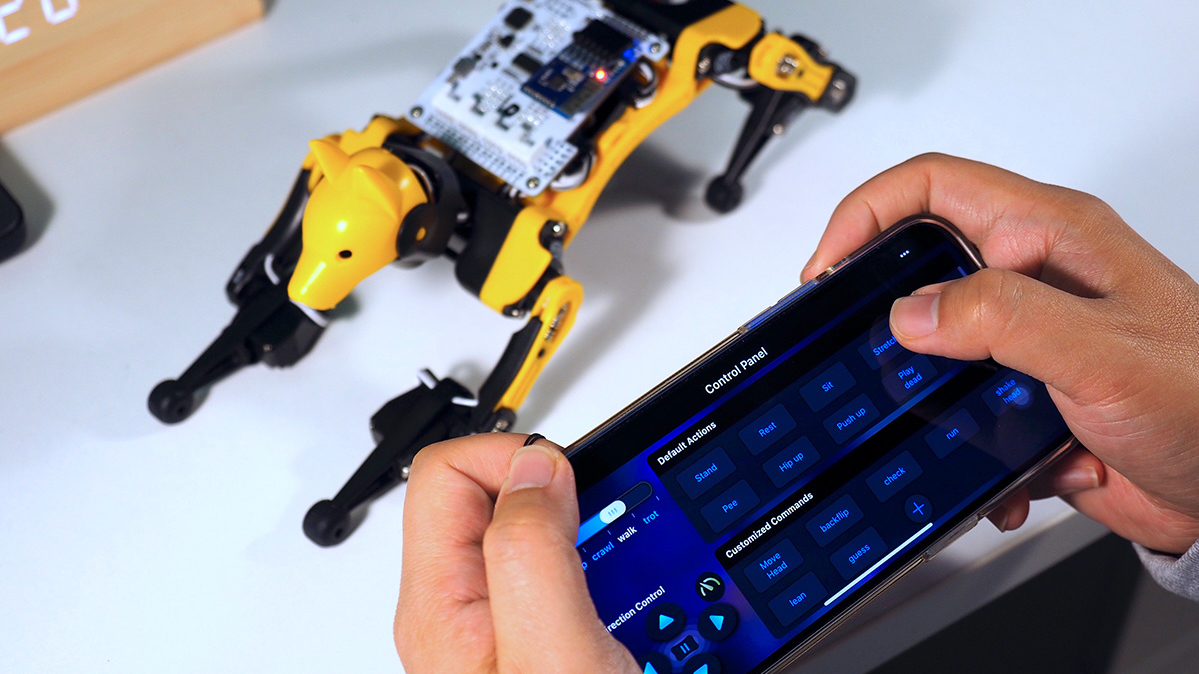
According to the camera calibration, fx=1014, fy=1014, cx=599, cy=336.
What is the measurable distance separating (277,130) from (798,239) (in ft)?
1.64

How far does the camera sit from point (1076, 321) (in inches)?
21.5

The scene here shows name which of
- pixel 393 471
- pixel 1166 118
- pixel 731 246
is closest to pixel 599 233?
pixel 731 246

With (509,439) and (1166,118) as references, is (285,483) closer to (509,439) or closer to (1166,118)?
(509,439)

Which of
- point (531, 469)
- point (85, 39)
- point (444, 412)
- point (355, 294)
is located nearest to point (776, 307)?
point (531, 469)

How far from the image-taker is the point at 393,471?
75 cm

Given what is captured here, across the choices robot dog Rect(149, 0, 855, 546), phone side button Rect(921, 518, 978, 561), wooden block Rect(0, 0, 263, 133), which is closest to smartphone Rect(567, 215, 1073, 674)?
phone side button Rect(921, 518, 978, 561)

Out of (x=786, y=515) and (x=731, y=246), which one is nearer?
(x=786, y=515)

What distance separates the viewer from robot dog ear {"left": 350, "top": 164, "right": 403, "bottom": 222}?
0.66 m

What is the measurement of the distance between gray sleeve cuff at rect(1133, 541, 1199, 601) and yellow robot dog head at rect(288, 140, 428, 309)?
0.55 metres

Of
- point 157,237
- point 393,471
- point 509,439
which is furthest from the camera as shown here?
point 157,237

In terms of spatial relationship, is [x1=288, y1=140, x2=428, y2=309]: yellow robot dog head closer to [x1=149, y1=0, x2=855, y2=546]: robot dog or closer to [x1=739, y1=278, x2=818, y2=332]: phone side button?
[x1=149, y1=0, x2=855, y2=546]: robot dog

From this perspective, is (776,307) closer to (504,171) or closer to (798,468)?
(798,468)

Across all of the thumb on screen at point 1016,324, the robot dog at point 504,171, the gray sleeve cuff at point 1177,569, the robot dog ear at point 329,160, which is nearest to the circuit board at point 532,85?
the robot dog at point 504,171

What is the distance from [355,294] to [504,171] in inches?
7.9
